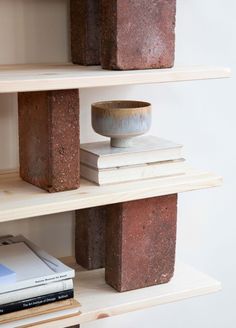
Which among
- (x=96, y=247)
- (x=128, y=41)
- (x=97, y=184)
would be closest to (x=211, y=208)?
(x=96, y=247)

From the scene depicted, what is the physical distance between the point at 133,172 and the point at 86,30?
0.95 ft

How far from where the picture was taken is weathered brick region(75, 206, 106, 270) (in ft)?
4.59

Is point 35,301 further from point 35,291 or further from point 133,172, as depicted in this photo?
point 133,172

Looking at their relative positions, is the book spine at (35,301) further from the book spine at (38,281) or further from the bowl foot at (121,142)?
the bowl foot at (121,142)

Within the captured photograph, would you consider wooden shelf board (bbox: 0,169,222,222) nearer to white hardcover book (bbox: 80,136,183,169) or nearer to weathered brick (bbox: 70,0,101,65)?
white hardcover book (bbox: 80,136,183,169)

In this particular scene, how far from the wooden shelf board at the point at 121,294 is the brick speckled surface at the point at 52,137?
230 mm

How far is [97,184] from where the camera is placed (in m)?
1.27

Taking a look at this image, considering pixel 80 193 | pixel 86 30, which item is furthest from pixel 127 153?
pixel 86 30

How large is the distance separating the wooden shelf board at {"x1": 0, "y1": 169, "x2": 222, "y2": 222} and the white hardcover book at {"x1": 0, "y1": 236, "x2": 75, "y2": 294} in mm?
134

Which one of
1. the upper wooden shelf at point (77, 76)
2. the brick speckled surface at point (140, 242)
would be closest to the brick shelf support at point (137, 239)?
the brick speckled surface at point (140, 242)

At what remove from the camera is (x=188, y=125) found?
1.59 metres

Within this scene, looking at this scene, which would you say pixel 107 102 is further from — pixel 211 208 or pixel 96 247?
pixel 211 208

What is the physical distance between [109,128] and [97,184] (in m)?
0.11

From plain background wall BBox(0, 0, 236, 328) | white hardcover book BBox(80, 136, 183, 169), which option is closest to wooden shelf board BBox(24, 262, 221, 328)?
plain background wall BBox(0, 0, 236, 328)
